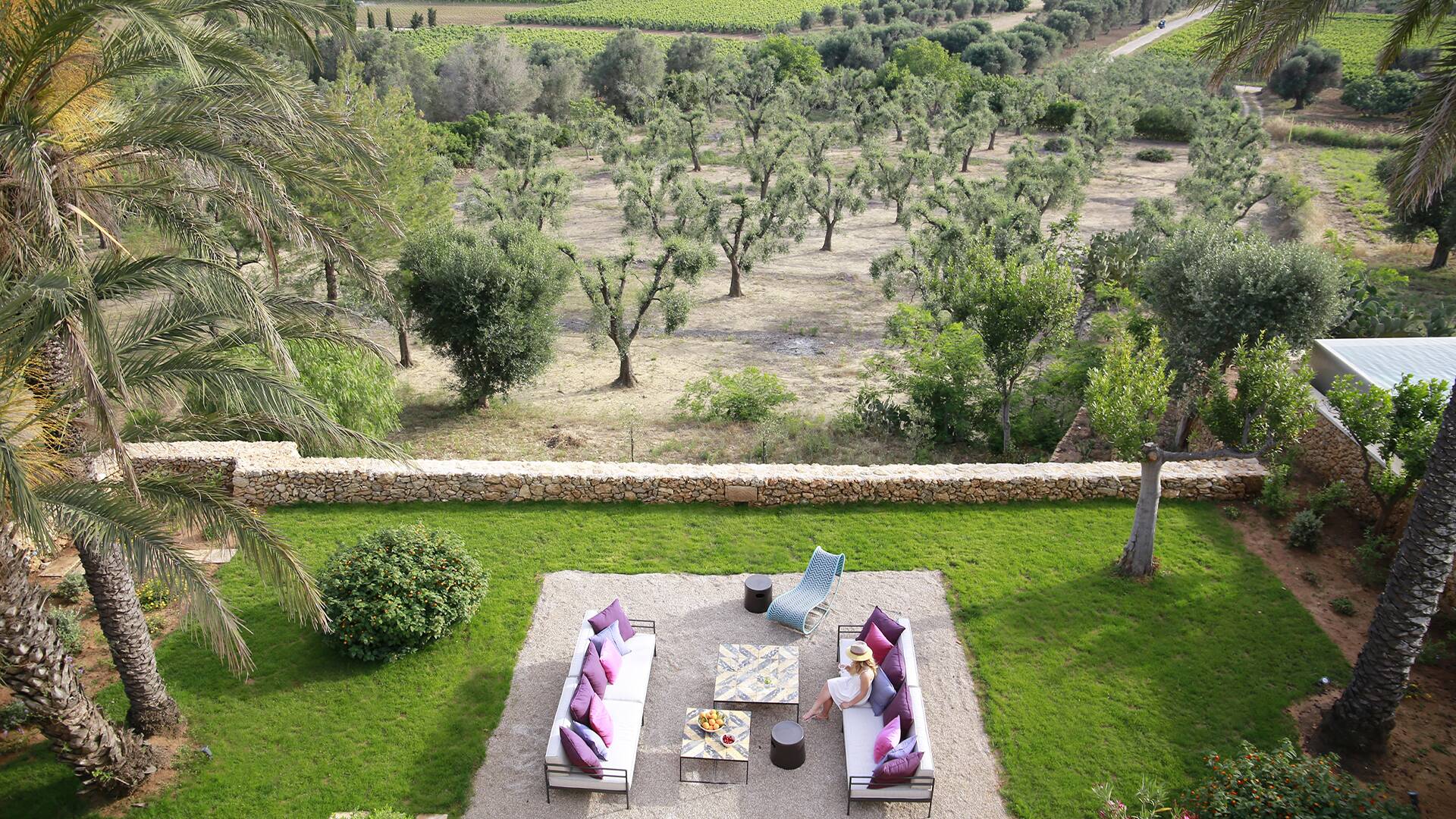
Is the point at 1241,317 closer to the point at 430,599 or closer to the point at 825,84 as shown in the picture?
the point at 430,599

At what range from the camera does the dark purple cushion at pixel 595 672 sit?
11273 mm

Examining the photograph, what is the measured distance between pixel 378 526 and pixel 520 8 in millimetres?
97911

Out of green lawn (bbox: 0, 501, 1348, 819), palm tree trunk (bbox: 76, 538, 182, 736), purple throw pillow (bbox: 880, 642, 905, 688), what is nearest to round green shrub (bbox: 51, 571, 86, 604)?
green lawn (bbox: 0, 501, 1348, 819)

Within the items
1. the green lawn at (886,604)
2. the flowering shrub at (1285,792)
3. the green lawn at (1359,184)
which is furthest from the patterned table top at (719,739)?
the green lawn at (1359,184)

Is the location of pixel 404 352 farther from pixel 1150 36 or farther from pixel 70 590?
pixel 1150 36

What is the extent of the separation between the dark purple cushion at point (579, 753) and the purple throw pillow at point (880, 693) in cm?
331

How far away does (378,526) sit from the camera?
1538 cm

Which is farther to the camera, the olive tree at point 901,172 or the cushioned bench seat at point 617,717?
the olive tree at point 901,172

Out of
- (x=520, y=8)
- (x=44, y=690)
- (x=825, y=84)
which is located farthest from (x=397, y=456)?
(x=520, y=8)

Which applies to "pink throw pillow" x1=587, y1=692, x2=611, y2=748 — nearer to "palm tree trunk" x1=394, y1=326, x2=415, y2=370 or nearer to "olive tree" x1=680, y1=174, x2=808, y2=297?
"palm tree trunk" x1=394, y1=326, x2=415, y2=370

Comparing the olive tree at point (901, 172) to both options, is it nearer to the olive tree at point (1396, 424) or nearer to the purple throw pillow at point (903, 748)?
the olive tree at point (1396, 424)

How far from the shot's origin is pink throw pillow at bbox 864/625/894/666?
12.0 metres

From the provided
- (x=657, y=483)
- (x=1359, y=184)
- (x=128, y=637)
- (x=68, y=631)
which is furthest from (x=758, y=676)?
(x=1359, y=184)

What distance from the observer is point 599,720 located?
10.8 m
